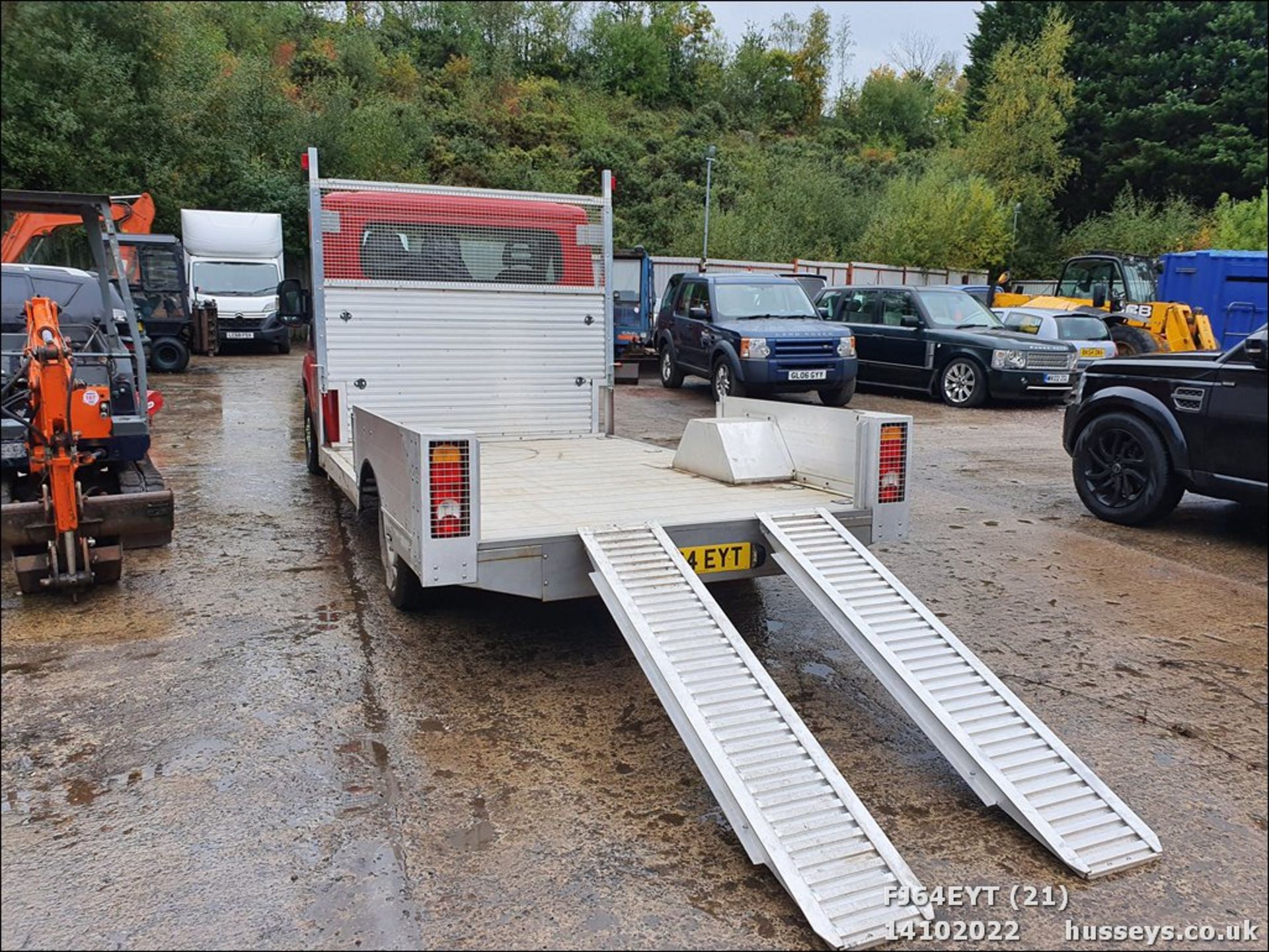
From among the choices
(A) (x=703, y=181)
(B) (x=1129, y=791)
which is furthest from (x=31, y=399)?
(A) (x=703, y=181)

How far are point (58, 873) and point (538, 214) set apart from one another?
5144 millimetres

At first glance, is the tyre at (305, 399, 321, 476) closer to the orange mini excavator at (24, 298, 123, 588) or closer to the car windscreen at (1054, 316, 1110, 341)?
the orange mini excavator at (24, 298, 123, 588)

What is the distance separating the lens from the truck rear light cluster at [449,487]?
3572 mm

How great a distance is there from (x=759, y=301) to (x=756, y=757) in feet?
38.7

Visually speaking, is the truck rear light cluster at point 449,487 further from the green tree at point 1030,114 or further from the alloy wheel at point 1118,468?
the alloy wheel at point 1118,468

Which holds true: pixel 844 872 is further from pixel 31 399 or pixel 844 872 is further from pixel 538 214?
pixel 538 214

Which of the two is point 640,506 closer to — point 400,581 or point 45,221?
point 400,581

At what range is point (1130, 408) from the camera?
21.9 ft

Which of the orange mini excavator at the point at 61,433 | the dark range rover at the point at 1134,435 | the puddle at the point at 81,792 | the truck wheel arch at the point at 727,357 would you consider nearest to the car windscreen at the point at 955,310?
the truck wheel arch at the point at 727,357

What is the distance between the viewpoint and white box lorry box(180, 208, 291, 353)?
2006 centimetres

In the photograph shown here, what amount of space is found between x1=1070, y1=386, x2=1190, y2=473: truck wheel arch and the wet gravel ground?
0.78 metres

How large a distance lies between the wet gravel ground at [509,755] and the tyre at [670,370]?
9.97m

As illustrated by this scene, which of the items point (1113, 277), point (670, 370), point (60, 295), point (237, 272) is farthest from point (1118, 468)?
point (237, 272)

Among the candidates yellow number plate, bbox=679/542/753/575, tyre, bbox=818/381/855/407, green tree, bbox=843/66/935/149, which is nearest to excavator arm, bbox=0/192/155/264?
green tree, bbox=843/66/935/149
